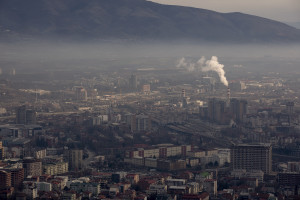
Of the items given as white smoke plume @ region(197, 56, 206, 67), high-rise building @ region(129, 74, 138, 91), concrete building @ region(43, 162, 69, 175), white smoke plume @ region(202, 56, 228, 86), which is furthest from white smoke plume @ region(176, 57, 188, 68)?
A: concrete building @ region(43, 162, 69, 175)

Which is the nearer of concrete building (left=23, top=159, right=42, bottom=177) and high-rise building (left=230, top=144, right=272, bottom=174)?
concrete building (left=23, top=159, right=42, bottom=177)

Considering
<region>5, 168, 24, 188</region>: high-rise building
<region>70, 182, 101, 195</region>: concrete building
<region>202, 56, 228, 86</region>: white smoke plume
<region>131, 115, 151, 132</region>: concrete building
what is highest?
<region>202, 56, 228, 86</region>: white smoke plume

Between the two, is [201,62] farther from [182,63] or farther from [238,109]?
[238,109]

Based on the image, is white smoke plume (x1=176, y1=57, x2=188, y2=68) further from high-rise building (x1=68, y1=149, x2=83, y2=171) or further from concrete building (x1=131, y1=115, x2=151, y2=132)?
high-rise building (x1=68, y1=149, x2=83, y2=171)

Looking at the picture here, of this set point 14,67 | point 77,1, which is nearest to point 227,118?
point 14,67

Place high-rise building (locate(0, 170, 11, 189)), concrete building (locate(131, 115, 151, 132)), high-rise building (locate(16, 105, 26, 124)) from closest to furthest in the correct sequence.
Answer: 1. high-rise building (locate(0, 170, 11, 189))
2. concrete building (locate(131, 115, 151, 132))
3. high-rise building (locate(16, 105, 26, 124))

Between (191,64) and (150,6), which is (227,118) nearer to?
(191,64)

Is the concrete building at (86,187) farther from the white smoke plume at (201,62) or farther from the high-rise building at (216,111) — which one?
the white smoke plume at (201,62)

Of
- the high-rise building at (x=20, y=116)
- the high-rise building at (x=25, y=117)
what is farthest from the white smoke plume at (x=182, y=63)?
the high-rise building at (x=25, y=117)
